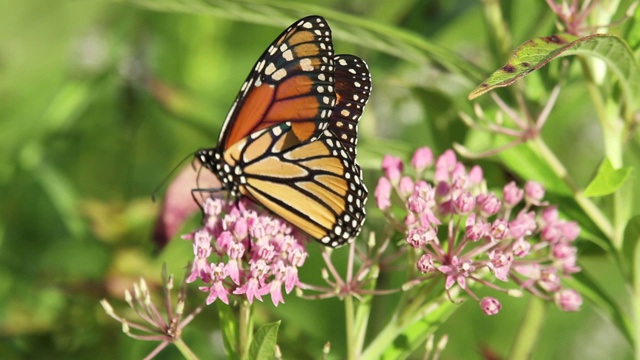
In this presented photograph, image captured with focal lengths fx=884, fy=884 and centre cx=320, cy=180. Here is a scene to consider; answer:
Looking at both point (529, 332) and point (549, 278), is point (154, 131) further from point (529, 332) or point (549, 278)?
point (549, 278)

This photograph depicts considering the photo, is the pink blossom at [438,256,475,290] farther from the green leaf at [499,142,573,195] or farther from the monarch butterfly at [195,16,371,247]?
the green leaf at [499,142,573,195]

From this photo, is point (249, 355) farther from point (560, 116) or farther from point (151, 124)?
point (151, 124)

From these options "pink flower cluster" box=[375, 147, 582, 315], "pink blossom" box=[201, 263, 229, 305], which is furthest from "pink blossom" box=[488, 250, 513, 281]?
"pink blossom" box=[201, 263, 229, 305]

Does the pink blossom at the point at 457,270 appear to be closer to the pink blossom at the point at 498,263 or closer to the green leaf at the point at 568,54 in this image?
the pink blossom at the point at 498,263

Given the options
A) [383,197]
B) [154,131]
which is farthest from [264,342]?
[154,131]

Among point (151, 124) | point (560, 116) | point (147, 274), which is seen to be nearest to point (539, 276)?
point (560, 116)

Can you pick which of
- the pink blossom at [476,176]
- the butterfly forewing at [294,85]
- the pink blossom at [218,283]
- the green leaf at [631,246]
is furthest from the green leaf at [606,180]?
the pink blossom at [218,283]
